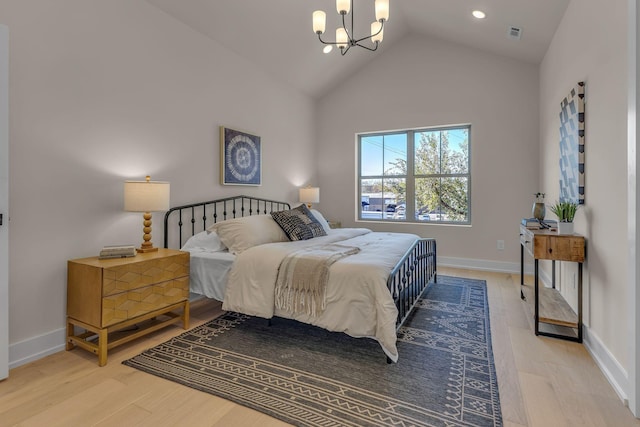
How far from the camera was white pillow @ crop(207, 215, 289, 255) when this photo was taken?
293 cm

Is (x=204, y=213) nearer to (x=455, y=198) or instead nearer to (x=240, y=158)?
(x=240, y=158)

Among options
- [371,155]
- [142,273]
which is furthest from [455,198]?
[142,273]

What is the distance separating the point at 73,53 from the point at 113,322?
1949 millimetres

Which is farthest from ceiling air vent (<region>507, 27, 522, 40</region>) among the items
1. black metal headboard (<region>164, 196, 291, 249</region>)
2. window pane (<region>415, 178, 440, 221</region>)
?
black metal headboard (<region>164, 196, 291, 249</region>)

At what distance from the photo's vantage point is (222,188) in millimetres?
3797

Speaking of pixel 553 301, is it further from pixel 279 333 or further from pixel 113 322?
pixel 113 322

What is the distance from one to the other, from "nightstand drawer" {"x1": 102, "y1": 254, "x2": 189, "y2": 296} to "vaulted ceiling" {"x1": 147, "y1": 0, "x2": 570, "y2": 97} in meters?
2.32

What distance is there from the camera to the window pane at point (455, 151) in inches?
195

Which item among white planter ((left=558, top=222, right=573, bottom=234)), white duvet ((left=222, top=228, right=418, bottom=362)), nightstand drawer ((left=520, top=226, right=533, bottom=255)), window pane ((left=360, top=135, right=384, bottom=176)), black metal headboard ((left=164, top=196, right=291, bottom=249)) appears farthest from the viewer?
window pane ((left=360, top=135, right=384, bottom=176))

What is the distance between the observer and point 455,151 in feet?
16.5

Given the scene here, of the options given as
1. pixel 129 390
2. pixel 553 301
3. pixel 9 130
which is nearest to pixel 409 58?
pixel 553 301

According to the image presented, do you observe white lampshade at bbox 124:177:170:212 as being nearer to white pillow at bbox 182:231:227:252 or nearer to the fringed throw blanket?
white pillow at bbox 182:231:227:252

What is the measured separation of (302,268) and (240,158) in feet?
6.98

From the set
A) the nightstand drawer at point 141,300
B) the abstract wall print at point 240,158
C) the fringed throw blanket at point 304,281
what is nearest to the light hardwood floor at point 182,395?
the nightstand drawer at point 141,300
